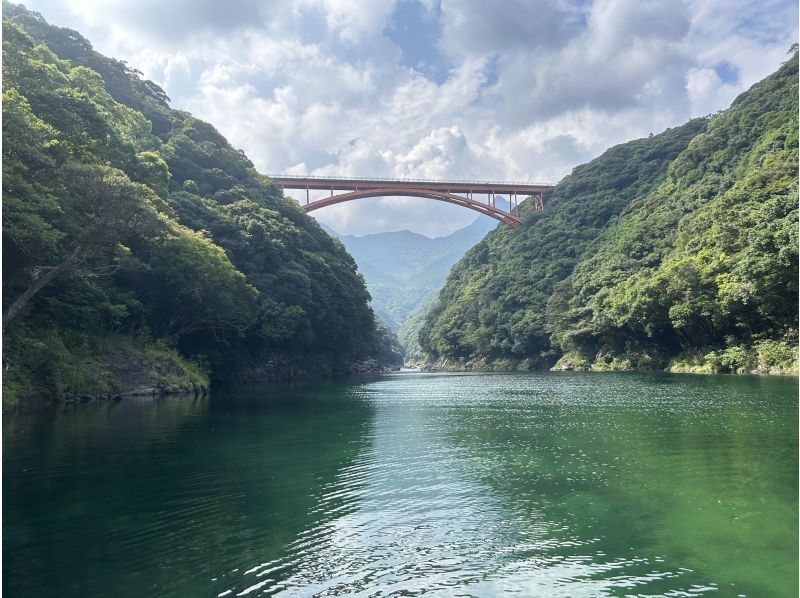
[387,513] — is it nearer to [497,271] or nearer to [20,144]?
[20,144]

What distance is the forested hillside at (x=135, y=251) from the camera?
19.8m

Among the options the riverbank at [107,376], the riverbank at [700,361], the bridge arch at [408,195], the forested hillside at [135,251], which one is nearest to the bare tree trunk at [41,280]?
Result: the forested hillside at [135,251]

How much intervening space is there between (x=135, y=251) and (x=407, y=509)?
28.1 meters

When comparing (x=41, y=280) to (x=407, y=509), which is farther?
(x=41, y=280)

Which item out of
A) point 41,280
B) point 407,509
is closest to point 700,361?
point 407,509

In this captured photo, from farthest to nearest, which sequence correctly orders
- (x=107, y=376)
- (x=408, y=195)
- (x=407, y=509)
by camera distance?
(x=408, y=195) → (x=107, y=376) → (x=407, y=509)

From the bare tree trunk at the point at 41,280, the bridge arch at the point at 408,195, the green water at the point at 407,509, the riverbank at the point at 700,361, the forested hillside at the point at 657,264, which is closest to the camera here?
the green water at the point at 407,509

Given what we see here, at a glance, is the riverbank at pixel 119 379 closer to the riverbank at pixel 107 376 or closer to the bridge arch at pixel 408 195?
the riverbank at pixel 107 376

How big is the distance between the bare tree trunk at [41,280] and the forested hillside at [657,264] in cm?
3242

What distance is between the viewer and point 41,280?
20.3 meters

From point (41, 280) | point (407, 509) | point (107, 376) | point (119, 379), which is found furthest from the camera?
point (119, 379)

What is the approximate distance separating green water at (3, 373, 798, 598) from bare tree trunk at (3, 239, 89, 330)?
5.12 meters

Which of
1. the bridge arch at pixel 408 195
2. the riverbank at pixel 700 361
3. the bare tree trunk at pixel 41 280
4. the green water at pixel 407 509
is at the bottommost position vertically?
the green water at pixel 407 509

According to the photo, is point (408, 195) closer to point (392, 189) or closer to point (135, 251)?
point (392, 189)
